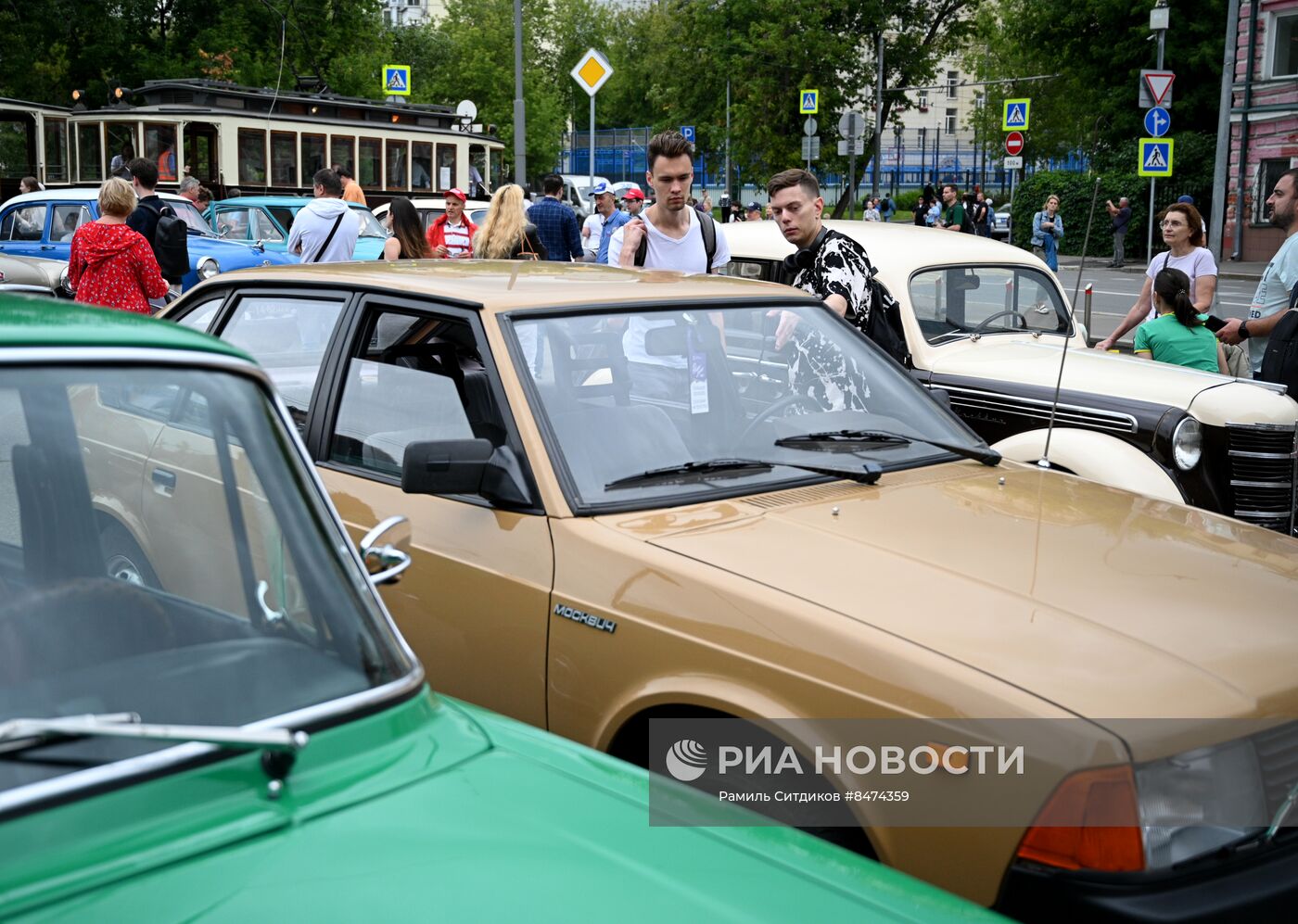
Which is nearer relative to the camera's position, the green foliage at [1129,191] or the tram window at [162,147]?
the tram window at [162,147]

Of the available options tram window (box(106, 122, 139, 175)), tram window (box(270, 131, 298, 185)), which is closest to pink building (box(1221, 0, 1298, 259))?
tram window (box(270, 131, 298, 185))

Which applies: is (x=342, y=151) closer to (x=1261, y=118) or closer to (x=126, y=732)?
(x=1261, y=118)

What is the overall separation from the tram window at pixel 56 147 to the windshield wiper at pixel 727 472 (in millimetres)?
26724

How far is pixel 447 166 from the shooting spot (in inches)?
1188

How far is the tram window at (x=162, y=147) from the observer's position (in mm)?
25172

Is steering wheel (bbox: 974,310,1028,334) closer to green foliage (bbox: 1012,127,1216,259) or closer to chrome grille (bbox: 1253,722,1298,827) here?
chrome grille (bbox: 1253,722,1298,827)

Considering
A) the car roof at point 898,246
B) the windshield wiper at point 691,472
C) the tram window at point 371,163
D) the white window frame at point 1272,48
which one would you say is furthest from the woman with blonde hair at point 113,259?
the white window frame at point 1272,48

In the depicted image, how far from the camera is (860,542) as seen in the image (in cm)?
334

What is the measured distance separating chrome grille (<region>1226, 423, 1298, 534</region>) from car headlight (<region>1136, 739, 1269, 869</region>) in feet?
14.5

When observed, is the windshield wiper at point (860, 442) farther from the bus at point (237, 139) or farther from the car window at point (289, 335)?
the bus at point (237, 139)

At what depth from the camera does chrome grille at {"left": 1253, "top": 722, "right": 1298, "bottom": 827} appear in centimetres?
283

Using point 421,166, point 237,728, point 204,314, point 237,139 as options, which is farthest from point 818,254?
point 421,166

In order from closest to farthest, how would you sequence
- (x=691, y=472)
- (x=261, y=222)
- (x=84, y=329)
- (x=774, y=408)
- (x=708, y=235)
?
(x=84, y=329) → (x=691, y=472) → (x=774, y=408) → (x=708, y=235) → (x=261, y=222)

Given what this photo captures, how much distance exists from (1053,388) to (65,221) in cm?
1480
